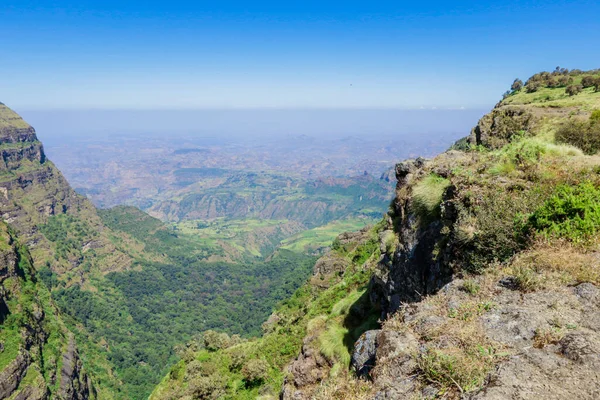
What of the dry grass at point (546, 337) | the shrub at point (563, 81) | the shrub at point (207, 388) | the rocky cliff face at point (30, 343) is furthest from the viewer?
the rocky cliff face at point (30, 343)

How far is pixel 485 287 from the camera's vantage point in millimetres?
6477

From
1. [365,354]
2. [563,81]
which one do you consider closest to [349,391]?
[365,354]

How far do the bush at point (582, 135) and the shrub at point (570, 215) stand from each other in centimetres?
596

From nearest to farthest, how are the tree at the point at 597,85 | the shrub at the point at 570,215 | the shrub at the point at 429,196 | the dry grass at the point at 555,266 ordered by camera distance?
1. the dry grass at the point at 555,266
2. the shrub at the point at 570,215
3. the shrub at the point at 429,196
4. the tree at the point at 597,85

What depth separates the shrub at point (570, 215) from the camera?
264 inches

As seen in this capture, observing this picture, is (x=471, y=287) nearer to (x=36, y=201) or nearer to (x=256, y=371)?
(x=256, y=371)

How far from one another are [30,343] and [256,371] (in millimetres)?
77229

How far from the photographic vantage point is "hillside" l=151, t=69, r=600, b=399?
4.61 metres

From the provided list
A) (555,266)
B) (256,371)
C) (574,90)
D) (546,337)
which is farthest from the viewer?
(574,90)

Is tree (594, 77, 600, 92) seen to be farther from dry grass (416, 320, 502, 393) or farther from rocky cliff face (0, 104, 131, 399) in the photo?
rocky cliff face (0, 104, 131, 399)

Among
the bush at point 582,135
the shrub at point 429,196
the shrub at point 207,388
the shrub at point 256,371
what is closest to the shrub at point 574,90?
the bush at point 582,135

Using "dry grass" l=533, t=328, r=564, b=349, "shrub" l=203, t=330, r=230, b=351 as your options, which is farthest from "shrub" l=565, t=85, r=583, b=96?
"shrub" l=203, t=330, r=230, b=351

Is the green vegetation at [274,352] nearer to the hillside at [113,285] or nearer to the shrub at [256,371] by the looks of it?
the shrub at [256,371]

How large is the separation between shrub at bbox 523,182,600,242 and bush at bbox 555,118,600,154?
19.6 feet
